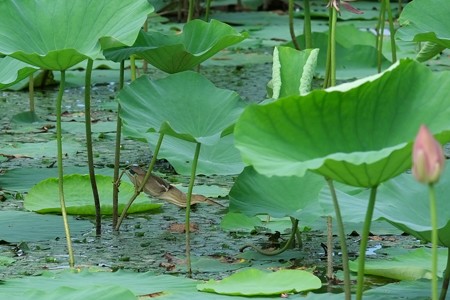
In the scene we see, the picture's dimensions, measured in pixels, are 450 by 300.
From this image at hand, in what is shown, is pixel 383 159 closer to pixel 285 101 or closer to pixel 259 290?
pixel 285 101

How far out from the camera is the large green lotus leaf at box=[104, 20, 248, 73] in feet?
7.14

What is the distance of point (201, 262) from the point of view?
1973 mm

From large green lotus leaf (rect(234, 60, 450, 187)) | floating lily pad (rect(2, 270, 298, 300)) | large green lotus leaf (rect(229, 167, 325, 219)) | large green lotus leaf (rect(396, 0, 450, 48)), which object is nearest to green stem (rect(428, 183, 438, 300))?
large green lotus leaf (rect(234, 60, 450, 187))

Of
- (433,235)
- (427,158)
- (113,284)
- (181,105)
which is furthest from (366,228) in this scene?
(181,105)

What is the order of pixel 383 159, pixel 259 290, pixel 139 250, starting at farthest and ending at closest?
pixel 139 250 < pixel 259 290 < pixel 383 159

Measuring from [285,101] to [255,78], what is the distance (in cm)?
305

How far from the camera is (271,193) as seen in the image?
2.02m

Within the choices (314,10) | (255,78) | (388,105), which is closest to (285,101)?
(388,105)

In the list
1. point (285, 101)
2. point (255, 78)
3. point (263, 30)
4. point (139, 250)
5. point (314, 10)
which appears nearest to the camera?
point (285, 101)

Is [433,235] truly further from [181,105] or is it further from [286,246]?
[181,105]

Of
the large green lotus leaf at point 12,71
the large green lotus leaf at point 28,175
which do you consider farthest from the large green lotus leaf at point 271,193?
the large green lotus leaf at point 28,175

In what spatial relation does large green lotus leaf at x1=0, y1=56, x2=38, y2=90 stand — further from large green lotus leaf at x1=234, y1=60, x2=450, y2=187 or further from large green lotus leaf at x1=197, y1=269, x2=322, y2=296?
large green lotus leaf at x1=234, y1=60, x2=450, y2=187

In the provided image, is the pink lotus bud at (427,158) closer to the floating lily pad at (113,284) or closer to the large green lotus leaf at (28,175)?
the floating lily pad at (113,284)

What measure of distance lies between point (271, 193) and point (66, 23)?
512 mm
